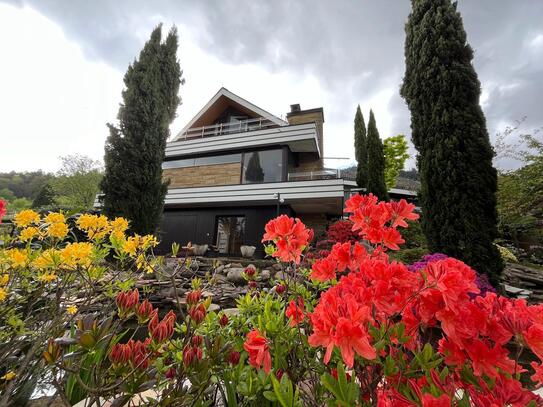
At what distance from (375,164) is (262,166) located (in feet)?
18.4

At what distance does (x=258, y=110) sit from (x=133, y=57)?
24.2 feet

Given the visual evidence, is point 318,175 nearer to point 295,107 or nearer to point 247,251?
point 247,251

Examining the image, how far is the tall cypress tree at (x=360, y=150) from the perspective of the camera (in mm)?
13344

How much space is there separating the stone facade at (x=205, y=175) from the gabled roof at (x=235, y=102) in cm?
316

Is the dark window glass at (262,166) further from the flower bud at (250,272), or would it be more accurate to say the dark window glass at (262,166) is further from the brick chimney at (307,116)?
the flower bud at (250,272)

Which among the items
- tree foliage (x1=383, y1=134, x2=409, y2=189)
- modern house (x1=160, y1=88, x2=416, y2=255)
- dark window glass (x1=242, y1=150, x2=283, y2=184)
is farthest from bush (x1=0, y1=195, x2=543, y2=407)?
tree foliage (x1=383, y1=134, x2=409, y2=189)

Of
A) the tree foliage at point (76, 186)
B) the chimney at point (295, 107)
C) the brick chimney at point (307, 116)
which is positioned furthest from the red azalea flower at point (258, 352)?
the tree foliage at point (76, 186)

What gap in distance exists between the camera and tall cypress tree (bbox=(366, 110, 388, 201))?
1230 centimetres

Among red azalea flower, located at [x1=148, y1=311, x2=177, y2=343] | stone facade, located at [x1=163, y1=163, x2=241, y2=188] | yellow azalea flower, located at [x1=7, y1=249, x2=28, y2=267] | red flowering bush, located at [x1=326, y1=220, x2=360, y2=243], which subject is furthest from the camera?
stone facade, located at [x1=163, y1=163, x2=241, y2=188]

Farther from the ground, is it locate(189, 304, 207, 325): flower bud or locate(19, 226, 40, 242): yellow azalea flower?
locate(19, 226, 40, 242): yellow azalea flower

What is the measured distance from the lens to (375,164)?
12.8 meters

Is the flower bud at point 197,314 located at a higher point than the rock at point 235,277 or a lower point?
higher

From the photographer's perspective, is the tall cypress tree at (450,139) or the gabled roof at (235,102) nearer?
the tall cypress tree at (450,139)

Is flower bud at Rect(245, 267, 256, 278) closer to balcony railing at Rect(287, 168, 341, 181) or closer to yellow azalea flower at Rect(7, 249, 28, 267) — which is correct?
Answer: yellow azalea flower at Rect(7, 249, 28, 267)
